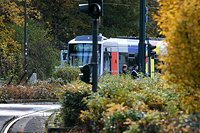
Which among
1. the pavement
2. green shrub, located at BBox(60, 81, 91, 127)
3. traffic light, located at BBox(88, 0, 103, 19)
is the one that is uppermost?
traffic light, located at BBox(88, 0, 103, 19)

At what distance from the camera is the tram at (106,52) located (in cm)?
2297

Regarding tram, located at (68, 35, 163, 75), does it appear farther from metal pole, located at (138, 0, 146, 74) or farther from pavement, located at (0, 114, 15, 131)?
pavement, located at (0, 114, 15, 131)

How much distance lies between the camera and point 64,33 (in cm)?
3891

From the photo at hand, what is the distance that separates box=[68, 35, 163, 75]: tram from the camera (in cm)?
2297

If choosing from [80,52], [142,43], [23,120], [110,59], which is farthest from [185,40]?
[110,59]

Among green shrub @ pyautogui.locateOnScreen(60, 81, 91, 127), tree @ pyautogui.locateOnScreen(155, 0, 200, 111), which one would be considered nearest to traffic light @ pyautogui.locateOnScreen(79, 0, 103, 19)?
green shrub @ pyautogui.locateOnScreen(60, 81, 91, 127)

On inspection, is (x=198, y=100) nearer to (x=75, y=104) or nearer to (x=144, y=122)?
(x=144, y=122)

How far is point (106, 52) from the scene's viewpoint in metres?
23.7

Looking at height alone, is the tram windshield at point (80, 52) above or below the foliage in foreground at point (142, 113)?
above

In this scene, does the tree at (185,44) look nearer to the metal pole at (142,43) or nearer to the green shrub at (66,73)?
the metal pole at (142,43)

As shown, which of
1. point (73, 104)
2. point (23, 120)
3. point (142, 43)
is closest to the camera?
point (73, 104)

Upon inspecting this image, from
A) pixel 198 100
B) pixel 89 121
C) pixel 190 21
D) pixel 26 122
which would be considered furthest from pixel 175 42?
pixel 26 122

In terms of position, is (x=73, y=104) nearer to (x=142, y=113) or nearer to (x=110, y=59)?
(x=142, y=113)

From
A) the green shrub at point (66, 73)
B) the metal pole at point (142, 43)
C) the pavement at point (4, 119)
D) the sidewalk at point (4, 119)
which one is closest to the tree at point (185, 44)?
the pavement at point (4, 119)
